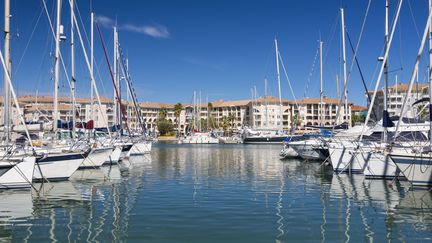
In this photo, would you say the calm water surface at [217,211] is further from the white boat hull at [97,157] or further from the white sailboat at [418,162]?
the white boat hull at [97,157]

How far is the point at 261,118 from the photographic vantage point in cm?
16338

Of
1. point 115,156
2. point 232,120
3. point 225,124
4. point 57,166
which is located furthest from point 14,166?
point 232,120

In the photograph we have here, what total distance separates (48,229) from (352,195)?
13.8 meters

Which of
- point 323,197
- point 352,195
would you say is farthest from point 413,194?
point 323,197

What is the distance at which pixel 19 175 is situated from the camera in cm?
2153

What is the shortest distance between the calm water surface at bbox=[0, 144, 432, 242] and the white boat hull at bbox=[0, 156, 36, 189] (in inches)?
30.2

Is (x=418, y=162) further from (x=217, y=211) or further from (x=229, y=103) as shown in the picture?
(x=229, y=103)

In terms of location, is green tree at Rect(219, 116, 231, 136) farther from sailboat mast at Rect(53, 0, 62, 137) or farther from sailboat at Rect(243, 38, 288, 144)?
sailboat mast at Rect(53, 0, 62, 137)

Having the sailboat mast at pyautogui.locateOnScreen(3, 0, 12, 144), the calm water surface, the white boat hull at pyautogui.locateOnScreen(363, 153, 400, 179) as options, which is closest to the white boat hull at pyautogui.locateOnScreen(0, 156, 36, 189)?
the calm water surface

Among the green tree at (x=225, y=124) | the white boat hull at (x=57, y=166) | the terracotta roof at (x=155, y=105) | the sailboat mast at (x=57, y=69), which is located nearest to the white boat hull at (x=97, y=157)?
the sailboat mast at (x=57, y=69)

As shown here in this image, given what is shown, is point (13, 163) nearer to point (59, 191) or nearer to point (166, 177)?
point (59, 191)

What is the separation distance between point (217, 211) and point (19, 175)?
10.9m

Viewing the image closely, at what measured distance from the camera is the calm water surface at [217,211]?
1308cm

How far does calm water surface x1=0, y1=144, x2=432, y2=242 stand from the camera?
13.1 meters
